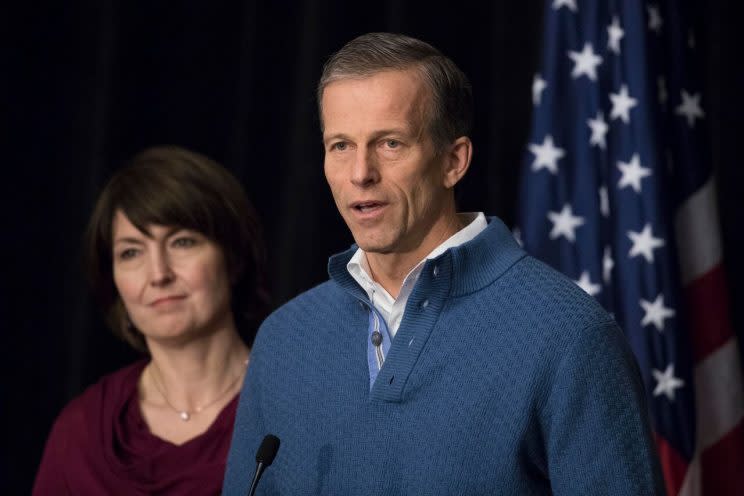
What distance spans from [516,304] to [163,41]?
2071 millimetres

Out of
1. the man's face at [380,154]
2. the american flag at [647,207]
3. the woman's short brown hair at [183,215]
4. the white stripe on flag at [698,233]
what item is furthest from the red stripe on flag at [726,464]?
the man's face at [380,154]

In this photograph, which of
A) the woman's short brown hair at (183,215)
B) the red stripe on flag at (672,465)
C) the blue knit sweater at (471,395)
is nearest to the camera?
the blue knit sweater at (471,395)

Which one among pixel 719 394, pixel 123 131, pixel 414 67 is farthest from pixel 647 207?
pixel 123 131

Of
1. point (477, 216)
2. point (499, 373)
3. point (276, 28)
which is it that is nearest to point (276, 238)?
point (276, 28)

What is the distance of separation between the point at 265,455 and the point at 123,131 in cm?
192

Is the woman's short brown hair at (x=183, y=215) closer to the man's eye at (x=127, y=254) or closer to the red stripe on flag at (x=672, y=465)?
the man's eye at (x=127, y=254)

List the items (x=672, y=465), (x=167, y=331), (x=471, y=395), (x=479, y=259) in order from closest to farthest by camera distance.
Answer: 1. (x=471, y=395)
2. (x=479, y=259)
3. (x=167, y=331)
4. (x=672, y=465)

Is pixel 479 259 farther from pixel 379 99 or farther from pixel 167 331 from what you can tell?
pixel 167 331

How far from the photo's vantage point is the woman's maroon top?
2453 mm

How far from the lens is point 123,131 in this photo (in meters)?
3.38

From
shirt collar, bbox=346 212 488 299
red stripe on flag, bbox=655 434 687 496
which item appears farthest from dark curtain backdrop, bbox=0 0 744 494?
shirt collar, bbox=346 212 488 299

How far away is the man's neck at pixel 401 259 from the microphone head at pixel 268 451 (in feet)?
0.97

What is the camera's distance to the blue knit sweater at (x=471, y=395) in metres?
1.54

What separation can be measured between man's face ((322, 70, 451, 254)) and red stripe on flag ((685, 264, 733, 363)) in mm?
1300
